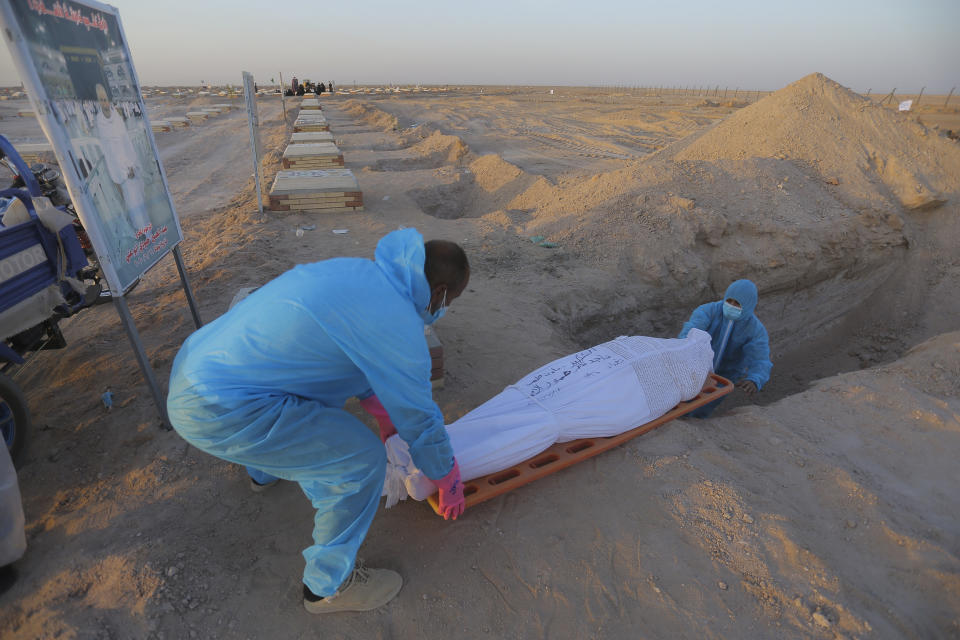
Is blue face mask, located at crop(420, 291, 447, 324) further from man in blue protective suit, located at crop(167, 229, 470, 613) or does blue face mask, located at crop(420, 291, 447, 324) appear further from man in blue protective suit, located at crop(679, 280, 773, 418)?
man in blue protective suit, located at crop(679, 280, 773, 418)

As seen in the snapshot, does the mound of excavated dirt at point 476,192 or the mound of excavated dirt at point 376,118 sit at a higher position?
the mound of excavated dirt at point 376,118

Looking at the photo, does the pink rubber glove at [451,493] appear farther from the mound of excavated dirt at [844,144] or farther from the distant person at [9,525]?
the mound of excavated dirt at [844,144]

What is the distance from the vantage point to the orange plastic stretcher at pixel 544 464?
2371 millimetres

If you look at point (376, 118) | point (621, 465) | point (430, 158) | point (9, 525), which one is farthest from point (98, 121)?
point (376, 118)

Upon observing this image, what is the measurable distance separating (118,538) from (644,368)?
3023mm

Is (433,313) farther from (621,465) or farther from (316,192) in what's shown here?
(316,192)

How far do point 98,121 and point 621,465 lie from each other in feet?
11.6

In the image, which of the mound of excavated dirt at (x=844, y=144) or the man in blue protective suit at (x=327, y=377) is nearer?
the man in blue protective suit at (x=327, y=377)

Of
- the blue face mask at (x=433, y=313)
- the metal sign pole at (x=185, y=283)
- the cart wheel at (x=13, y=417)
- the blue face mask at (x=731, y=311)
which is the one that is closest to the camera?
the blue face mask at (x=433, y=313)

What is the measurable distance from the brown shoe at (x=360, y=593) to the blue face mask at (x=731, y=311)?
10.9 feet

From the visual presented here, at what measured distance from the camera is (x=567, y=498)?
2482mm


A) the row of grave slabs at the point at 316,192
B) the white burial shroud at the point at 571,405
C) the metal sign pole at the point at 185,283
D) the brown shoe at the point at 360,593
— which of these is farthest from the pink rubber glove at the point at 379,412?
the row of grave slabs at the point at 316,192

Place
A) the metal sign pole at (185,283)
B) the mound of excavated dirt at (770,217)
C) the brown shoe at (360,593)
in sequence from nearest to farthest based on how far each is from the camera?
the brown shoe at (360,593), the metal sign pole at (185,283), the mound of excavated dirt at (770,217)

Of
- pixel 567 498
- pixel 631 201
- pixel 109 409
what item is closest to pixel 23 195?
pixel 109 409
